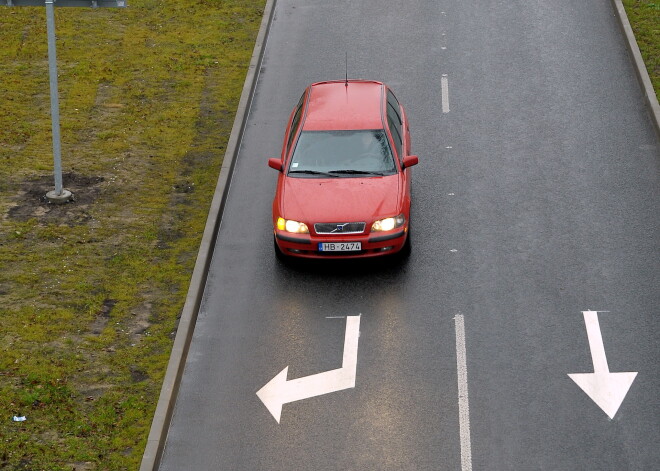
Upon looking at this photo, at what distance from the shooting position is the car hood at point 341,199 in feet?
47.3

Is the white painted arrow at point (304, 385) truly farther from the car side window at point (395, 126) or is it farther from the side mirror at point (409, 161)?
the car side window at point (395, 126)

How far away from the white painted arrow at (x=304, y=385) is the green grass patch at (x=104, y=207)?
138cm

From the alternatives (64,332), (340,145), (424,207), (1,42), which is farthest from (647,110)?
(1,42)

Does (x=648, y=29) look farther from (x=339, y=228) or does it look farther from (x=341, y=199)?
(x=339, y=228)

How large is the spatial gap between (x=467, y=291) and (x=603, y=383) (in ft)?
8.22

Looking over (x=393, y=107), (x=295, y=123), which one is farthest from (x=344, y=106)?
(x=393, y=107)

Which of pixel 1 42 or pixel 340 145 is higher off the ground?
pixel 340 145

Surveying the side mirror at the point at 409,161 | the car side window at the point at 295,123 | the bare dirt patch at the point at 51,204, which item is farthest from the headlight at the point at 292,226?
the bare dirt patch at the point at 51,204

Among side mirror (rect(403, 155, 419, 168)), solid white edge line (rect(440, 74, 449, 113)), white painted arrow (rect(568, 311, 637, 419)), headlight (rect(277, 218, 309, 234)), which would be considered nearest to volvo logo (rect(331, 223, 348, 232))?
headlight (rect(277, 218, 309, 234))

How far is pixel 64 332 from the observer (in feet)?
44.6

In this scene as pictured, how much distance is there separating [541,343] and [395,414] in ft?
7.74

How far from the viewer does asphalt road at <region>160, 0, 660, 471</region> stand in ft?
38.9

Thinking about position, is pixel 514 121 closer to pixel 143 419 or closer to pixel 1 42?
pixel 143 419

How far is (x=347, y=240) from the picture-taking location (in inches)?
564
